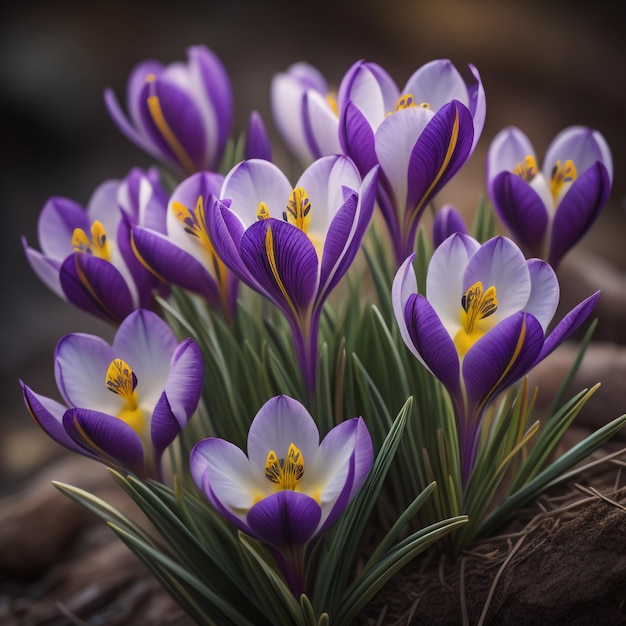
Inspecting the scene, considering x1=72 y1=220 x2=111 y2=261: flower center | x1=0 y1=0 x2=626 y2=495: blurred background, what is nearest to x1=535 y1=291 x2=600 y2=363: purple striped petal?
x1=72 y1=220 x2=111 y2=261: flower center

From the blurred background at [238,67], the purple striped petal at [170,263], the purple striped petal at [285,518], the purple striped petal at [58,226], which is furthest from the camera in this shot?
the blurred background at [238,67]

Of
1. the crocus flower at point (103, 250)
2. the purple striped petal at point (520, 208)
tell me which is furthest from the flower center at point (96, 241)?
the purple striped petal at point (520, 208)

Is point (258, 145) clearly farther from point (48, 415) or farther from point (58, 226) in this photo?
point (48, 415)

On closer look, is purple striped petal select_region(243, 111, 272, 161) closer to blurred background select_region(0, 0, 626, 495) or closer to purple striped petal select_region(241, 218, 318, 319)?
purple striped petal select_region(241, 218, 318, 319)

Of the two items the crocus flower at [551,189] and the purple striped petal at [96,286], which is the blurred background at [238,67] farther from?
the purple striped petal at [96,286]

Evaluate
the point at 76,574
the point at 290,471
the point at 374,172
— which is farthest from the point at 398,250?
the point at 76,574

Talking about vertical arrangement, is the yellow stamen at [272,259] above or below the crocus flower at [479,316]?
above

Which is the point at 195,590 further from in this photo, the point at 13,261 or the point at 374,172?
the point at 13,261
